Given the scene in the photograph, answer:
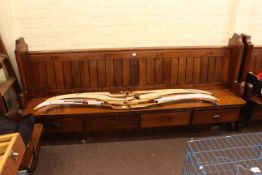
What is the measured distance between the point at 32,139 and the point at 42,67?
0.79m

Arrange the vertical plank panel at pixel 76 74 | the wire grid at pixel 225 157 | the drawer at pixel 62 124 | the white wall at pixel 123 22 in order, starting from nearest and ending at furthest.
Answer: the wire grid at pixel 225 157 → the drawer at pixel 62 124 → the white wall at pixel 123 22 → the vertical plank panel at pixel 76 74

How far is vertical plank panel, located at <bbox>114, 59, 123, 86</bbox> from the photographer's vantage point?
8.14 ft

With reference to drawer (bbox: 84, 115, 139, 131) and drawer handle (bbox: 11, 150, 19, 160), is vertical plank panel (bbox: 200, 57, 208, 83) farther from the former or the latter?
drawer handle (bbox: 11, 150, 19, 160)

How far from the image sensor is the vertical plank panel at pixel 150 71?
2.52 metres

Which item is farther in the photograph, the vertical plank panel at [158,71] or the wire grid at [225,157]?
the vertical plank panel at [158,71]

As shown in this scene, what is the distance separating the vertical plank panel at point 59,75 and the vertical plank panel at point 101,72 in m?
0.39

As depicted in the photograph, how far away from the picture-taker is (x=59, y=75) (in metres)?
2.45

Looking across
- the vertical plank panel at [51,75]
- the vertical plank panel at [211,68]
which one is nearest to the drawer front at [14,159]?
the vertical plank panel at [51,75]

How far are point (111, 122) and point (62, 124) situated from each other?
47 centimetres

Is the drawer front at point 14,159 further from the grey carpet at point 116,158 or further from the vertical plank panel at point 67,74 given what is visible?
the vertical plank panel at point 67,74

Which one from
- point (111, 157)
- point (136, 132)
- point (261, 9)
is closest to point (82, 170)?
point (111, 157)

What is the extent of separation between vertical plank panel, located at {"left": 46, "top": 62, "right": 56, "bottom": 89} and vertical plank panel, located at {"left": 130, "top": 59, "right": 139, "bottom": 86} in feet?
2.71

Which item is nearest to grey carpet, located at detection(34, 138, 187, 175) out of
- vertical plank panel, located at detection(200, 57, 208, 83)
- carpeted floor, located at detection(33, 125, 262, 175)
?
carpeted floor, located at detection(33, 125, 262, 175)

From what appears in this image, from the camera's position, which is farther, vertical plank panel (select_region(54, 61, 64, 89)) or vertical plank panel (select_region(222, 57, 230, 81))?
vertical plank panel (select_region(222, 57, 230, 81))
